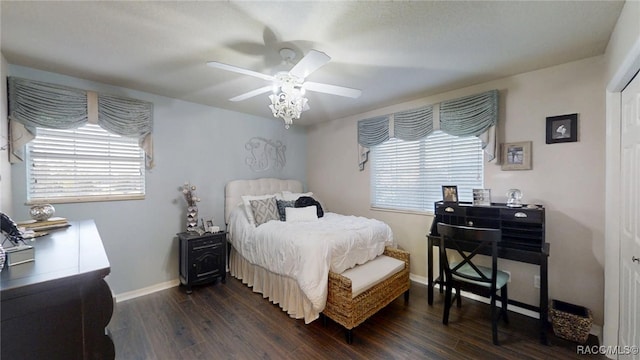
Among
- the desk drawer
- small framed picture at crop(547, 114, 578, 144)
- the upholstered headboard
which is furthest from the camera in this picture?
the upholstered headboard

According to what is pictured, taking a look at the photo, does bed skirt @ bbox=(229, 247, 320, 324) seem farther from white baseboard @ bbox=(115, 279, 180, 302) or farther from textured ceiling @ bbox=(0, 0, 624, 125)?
textured ceiling @ bbox=(0, 0, 624, 125)

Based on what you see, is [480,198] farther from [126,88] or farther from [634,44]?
[126,88]

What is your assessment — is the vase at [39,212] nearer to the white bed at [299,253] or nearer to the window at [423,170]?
the white bed at [299,253]

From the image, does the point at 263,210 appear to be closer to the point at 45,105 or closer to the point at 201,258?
the point at 201,258

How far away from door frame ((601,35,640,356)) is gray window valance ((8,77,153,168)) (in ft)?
14.8

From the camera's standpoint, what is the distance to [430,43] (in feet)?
6.77

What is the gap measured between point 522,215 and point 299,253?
212 cm

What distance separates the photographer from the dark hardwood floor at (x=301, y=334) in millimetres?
2070

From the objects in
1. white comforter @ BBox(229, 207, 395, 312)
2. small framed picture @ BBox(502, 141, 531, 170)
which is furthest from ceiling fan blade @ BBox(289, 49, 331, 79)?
small framed picture @ BBox(502, 141, 531, 170)

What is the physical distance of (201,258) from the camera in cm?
321

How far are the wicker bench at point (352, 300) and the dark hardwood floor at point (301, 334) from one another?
152 millimetres

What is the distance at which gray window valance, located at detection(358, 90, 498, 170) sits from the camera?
9.26ft

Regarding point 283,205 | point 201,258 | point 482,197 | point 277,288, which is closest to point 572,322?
point 482,197

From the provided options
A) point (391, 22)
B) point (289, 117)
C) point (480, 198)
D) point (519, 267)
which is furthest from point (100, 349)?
point (519, 267)
